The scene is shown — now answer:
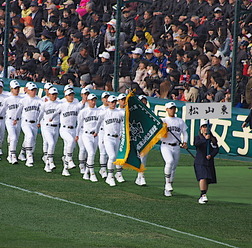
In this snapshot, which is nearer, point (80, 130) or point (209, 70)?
point (80, 130)

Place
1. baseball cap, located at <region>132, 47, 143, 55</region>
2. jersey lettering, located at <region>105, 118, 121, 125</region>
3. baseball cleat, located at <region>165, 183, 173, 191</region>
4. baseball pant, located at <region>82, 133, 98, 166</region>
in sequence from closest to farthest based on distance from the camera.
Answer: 1. baseball cleat, located at <region>165, 183, 173, 191</region>
2. jersey lettering, located at <region>105, 118, 121, 125</region>
3. baseball pant, located at <region>82, 133, 98, 166</region>
4. baseball cap, located at <region>132, 47, 143, 55</region>

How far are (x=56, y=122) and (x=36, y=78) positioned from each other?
26.3ft

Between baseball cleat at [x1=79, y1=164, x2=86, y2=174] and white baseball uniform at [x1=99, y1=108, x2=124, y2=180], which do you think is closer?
white baseball uniform at [x1=99, y1=108, x2=124, y2=180]

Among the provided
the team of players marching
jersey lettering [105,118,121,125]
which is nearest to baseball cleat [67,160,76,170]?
the team of players marching

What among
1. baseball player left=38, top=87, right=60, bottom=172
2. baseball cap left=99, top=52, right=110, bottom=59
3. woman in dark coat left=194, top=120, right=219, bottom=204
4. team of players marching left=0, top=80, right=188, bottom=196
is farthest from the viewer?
baseball cap left=99, top=52, right=110, bottom=59

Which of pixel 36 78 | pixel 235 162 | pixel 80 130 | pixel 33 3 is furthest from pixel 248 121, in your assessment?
pixel 33 3

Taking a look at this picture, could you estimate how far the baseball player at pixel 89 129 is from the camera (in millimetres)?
19355

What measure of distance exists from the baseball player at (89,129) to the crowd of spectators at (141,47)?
4.08 metres

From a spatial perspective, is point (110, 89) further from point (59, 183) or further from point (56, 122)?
point (59, 183)

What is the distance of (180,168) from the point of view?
21859mm

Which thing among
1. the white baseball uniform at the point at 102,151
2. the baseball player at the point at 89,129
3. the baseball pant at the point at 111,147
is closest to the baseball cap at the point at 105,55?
the baseball player at the point at 89,129

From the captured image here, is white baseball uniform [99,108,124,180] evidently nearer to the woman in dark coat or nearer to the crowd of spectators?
the woman in dark coat

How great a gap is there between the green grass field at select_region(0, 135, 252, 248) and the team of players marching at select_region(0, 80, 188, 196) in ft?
1.17

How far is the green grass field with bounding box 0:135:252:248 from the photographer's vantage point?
13.0 m
